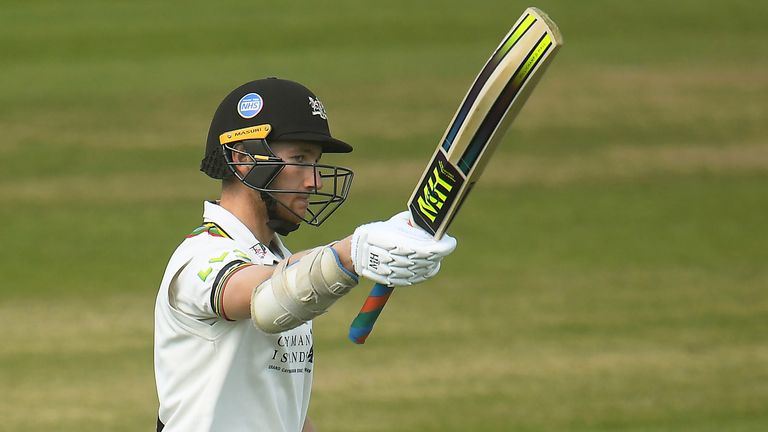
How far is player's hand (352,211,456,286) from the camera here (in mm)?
3561

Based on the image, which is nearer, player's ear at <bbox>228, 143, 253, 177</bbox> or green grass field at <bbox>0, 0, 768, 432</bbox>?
player's ear at <bbox>228, 143, 253, 177</bbox>

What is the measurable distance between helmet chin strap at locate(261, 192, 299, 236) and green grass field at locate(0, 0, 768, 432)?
172 inches

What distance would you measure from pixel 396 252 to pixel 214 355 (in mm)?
793

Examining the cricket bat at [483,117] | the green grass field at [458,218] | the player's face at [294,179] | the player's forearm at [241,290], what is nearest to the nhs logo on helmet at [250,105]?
the player's face at [294,179]

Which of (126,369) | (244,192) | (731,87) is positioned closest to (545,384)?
(126,369)

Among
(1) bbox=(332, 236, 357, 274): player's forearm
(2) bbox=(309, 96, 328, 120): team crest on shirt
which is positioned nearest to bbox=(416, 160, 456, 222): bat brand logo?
(1) bbox=(332, 236, 357, 274): player's forearm

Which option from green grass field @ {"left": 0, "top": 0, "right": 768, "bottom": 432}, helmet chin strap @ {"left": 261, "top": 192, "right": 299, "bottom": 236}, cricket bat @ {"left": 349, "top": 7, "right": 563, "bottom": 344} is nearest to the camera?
cricket bat @ {"left": 349, "top": 7, "right": 563, "bottom": 344}

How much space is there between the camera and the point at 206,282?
3926 millimetres

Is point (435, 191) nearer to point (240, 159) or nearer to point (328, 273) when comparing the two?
point (328, 273)

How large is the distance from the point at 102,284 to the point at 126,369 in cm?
196

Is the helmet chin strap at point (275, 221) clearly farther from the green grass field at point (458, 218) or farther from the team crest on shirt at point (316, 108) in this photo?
the green grass field at point (458, 218)

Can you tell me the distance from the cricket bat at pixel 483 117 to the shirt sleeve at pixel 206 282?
437mm

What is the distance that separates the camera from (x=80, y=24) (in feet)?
58.5

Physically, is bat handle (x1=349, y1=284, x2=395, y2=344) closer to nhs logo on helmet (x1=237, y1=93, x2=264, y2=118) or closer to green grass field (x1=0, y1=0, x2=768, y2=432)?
nhs logo on helmet (x1=237, y1=93, x2=264, y2=118)
